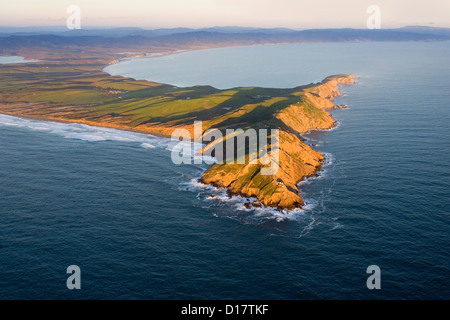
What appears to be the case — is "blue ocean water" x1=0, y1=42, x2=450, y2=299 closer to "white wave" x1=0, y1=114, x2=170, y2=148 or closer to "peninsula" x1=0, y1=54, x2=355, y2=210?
"peninsula" x1=0, y1=54, x2=355, y2=210

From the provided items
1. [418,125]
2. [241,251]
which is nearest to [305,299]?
[241,251]

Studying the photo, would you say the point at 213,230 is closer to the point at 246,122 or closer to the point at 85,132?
the point at 246,122

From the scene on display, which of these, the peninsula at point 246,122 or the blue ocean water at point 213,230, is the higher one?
the peninsula at point 246,122

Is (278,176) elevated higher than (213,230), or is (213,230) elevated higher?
(278,176)

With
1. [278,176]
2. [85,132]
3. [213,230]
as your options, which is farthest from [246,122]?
[213,230]

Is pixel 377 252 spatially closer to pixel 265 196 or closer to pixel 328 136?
pixel 265 196

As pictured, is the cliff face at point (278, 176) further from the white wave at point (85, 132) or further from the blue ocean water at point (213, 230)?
the white wave at point (85, 132)

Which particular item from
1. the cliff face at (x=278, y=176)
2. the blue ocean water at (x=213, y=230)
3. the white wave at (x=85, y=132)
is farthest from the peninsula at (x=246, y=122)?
the white wave at (x=85, y=132)

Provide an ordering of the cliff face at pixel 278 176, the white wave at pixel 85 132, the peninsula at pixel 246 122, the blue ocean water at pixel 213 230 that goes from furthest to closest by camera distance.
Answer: the white wave at pixel 85 132, the peninsula at pixel 246 122, the cliff face at pixel 278 176, the blue ocean water at pixel 213 230
